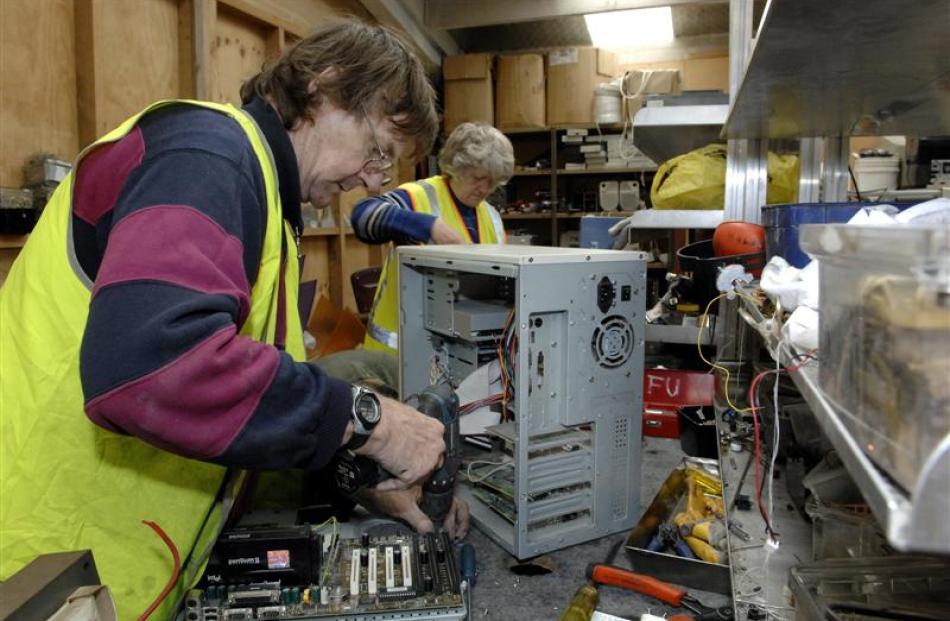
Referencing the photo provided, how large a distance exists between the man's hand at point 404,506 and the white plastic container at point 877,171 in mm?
2771

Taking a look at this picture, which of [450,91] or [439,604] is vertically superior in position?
[450,91]

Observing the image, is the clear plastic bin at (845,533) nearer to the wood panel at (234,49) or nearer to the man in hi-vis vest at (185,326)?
the man in hi-vis vest at (185,326)

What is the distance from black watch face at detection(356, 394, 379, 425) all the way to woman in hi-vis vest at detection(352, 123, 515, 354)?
1164 mm

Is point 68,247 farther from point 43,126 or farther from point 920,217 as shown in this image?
point 43,126

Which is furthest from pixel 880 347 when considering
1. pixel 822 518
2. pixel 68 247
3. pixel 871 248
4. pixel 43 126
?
pixel 43 126

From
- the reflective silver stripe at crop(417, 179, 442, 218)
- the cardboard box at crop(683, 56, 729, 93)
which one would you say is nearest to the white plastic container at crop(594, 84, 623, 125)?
the cardboard box at crop(683, 56, 729, 93)

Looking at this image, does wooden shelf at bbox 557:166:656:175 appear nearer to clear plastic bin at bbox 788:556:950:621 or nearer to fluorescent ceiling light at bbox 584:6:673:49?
fluorescent ceiling light at bbox 584:6:673:49

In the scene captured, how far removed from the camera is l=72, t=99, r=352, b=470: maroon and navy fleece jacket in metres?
0.71

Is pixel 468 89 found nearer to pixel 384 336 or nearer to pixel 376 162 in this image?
pixel 384 336

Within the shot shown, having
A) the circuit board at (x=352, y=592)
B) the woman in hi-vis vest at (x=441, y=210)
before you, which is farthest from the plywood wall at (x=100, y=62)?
the circuit board at (x=352, y=592)

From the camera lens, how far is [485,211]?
9.11 feet

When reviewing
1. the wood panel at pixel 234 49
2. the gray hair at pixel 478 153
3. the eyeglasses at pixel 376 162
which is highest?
the wood panel at pixel 234 49

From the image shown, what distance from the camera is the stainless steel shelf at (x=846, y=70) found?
0.89 metres

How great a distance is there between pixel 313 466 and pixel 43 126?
1.73 m
